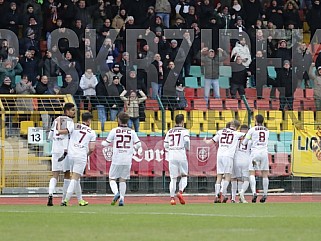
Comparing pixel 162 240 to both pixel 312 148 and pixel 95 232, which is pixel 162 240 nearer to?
pixel 95 232

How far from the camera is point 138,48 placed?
30.2 meters

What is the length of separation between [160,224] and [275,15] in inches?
734

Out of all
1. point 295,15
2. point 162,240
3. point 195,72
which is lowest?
point 162,240

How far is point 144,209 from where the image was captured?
775 inches

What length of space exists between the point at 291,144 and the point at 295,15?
6.67 meters

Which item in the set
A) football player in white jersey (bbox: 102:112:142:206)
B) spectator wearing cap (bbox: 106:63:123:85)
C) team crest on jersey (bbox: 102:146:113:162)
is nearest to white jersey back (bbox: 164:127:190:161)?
football player in white jersey (bbox: 102:112:142:206)

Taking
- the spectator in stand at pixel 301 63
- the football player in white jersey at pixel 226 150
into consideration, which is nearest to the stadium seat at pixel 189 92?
the spectator in stand at pixel 301 63

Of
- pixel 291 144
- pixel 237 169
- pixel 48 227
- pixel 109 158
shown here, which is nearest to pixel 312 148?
pixel 291 144

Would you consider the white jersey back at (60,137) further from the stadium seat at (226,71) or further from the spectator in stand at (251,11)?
the spectator in stand at (251,11)

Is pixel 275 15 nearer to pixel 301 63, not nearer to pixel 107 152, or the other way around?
pixel 301 63

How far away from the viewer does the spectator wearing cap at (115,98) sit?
92.0ft

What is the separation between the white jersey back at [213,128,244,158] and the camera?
78.7ft

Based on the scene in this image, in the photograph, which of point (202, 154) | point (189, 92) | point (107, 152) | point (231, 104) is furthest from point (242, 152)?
point (189, 92)

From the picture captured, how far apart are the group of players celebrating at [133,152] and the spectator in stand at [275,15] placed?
7.99 metres
